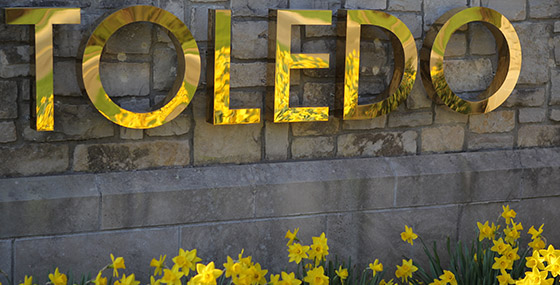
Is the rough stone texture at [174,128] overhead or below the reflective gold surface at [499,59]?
below

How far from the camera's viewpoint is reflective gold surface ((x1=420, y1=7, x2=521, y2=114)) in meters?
3.84

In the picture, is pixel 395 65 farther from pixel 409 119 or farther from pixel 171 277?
pixel 171 277

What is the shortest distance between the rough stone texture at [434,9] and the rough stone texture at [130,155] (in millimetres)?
1464

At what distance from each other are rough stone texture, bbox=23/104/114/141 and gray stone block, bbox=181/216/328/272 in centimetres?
63

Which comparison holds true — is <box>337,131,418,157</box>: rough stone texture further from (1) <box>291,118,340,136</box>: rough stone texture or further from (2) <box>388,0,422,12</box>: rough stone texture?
(2) <box>388,0,422,12</box>: rough stone texture

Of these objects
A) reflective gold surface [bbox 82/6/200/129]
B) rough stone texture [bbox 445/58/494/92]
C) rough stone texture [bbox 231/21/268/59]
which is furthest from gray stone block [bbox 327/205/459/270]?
reflective gold surface [bbox 82/6/200/129]

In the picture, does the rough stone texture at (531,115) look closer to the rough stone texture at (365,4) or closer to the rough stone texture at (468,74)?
the rough stone texture at (468,74)

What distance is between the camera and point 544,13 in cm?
418

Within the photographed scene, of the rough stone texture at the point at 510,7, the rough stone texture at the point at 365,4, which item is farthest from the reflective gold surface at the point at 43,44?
the rough stone texture at the point at 510,7

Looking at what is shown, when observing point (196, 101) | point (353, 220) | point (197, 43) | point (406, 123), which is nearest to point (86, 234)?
point (196, 101)

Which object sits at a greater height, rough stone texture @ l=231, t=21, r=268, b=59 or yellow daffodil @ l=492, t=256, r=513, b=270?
rough stone texture @ l=231, t=21, r=268, b=59

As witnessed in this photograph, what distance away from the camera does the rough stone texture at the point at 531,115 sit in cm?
427

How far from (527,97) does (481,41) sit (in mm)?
468

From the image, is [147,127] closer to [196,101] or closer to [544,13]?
[196,101]
